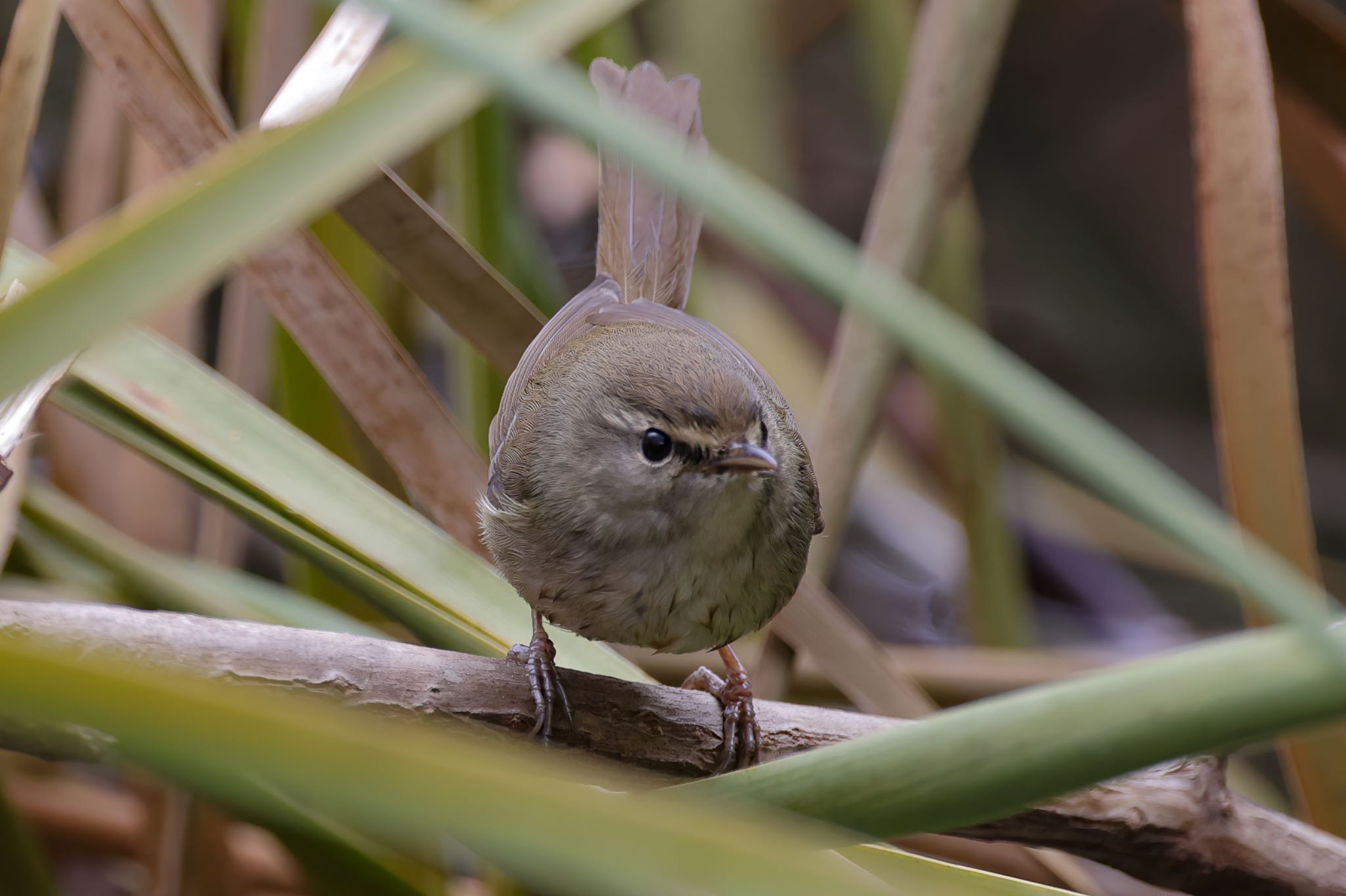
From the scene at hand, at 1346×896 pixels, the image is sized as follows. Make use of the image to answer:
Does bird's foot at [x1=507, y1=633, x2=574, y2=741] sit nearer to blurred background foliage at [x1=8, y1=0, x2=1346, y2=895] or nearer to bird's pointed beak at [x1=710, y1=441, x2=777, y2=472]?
blurred background foliage at [x1=8, y1=0, x2=1346, y2=895]

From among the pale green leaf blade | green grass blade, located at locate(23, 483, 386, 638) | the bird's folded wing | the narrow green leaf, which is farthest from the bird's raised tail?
the pale green leaf blade

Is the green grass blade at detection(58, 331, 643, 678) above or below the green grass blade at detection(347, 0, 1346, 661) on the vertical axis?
above

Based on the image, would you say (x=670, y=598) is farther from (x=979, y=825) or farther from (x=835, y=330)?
(x=835, y=330)

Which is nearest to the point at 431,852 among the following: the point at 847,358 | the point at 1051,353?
the point at 847,358

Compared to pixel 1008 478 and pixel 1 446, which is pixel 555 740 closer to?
pixel 1 446

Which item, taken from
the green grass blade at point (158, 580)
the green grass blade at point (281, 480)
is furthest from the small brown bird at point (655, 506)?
the green grass blade at point (158, 580)

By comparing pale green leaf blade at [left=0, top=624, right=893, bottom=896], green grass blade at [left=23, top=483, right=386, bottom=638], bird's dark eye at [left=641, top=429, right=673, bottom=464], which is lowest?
pale green leaf blade at [left=0, top=624, right=893, bottom=896]
